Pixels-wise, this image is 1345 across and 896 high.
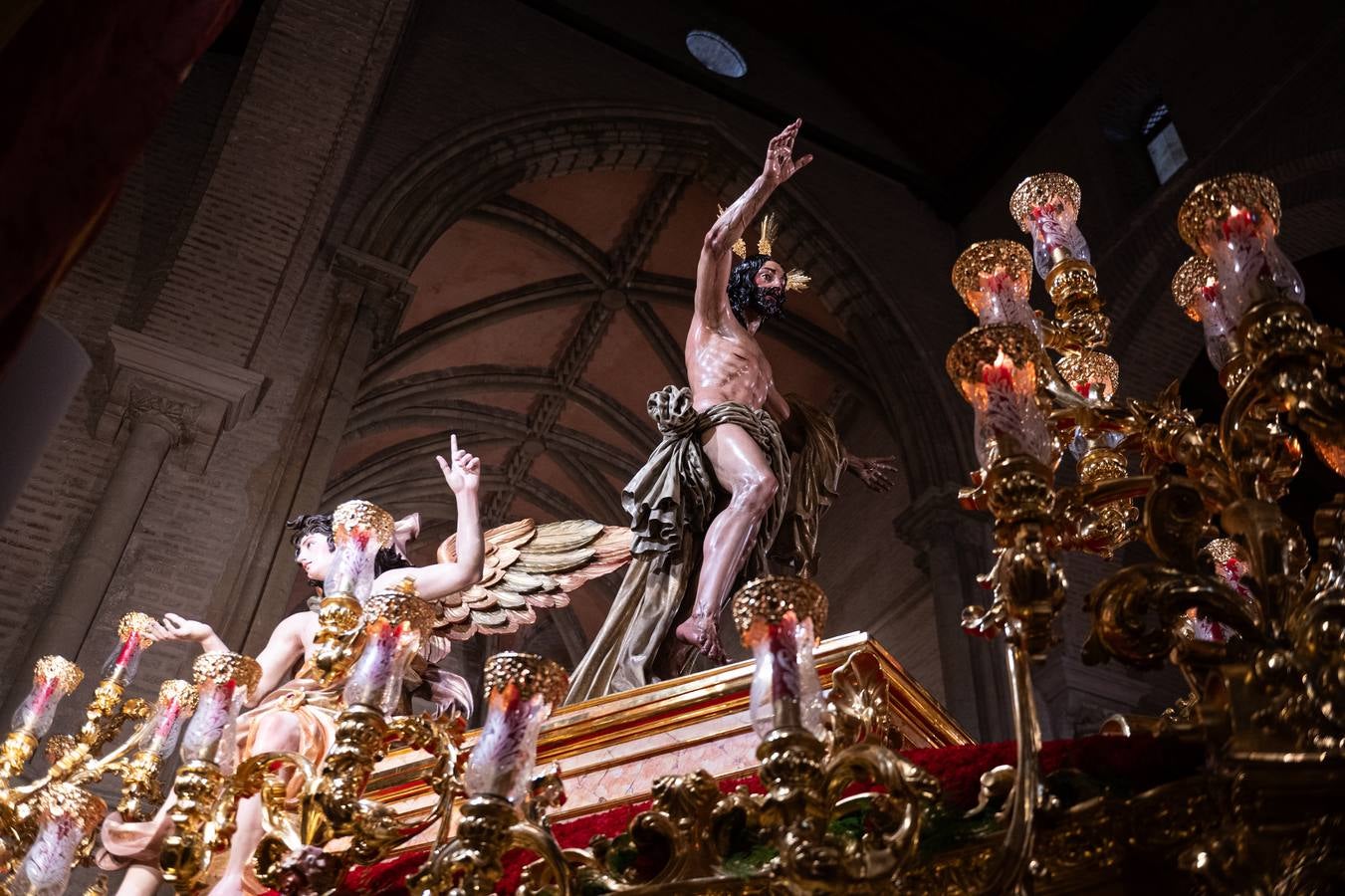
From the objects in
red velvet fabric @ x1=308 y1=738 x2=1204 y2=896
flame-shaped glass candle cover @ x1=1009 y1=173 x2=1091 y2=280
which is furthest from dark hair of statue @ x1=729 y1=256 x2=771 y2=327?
red velvet fabric @ x1=308 y1=738 x2=1204 y2=896

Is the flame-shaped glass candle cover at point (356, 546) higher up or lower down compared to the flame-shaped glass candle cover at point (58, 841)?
higher up

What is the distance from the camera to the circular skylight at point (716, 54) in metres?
11.4

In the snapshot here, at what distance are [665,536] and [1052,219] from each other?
4.29ft

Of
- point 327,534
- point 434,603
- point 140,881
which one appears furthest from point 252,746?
point 327,534

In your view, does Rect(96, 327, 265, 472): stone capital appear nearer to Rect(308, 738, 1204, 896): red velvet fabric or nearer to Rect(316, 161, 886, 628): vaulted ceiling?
Rect(308, 738, 1204, 896): red velvet fabric

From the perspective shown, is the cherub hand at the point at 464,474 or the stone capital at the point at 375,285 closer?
the cherub hand at the point at 464,474

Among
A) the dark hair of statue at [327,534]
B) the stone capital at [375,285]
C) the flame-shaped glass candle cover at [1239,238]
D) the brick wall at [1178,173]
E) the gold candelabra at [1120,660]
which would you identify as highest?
A: the brick wall at [1178,173]

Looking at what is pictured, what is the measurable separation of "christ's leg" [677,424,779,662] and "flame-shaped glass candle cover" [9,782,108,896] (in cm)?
143

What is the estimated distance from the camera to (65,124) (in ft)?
3.26

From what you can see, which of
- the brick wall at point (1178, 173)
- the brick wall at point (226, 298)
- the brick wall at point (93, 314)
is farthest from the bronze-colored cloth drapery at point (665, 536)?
the brick wall at point (1178, 173)

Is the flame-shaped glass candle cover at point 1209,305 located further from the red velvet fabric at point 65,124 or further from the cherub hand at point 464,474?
the cherub hand at point 464,474

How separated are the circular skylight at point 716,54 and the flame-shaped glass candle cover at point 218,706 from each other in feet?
32.5

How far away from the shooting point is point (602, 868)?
1739mm

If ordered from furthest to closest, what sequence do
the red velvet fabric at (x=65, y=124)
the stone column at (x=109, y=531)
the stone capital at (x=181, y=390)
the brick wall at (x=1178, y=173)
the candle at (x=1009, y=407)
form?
the brick wall at (x=1178, y=173), the stone capital at (x=181, y=390), the stone column at (x=109, y=531), the candle at (x=1009, y=407), the red velvet fabric at (x=65, y=124)
